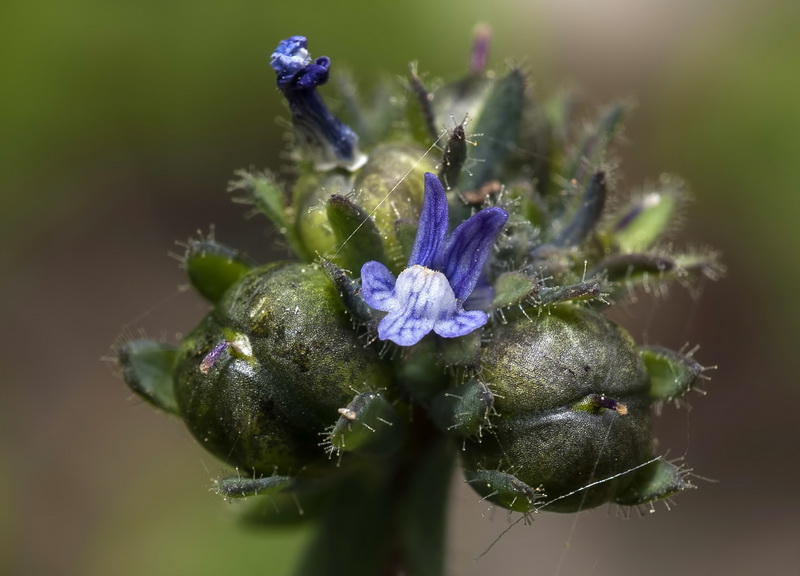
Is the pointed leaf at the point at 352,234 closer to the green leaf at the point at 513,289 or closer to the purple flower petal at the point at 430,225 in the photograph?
the purple flower petal at the point at 430,225

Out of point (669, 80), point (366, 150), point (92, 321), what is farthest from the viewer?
point (669, 80)

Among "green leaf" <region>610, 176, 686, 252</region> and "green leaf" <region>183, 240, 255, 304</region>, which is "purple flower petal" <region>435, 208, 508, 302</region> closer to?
"green leaf" <region>183, 240, 255, 304</region>

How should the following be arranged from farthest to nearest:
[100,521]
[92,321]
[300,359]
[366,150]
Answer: [92,321] → [100,521] → [366,150] → [300,359]

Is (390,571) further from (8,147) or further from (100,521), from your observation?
(8,147)

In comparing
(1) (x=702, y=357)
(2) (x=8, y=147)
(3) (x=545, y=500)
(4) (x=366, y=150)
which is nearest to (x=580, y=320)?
(3) (x=545, y=500)

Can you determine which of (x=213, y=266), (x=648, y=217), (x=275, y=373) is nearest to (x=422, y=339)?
(x=275, y=373)

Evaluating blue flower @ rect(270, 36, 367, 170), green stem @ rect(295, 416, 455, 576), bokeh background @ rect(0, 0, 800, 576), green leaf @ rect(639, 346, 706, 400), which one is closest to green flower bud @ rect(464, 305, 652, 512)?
green leaf @ rect(639, 346, 706, 400)
